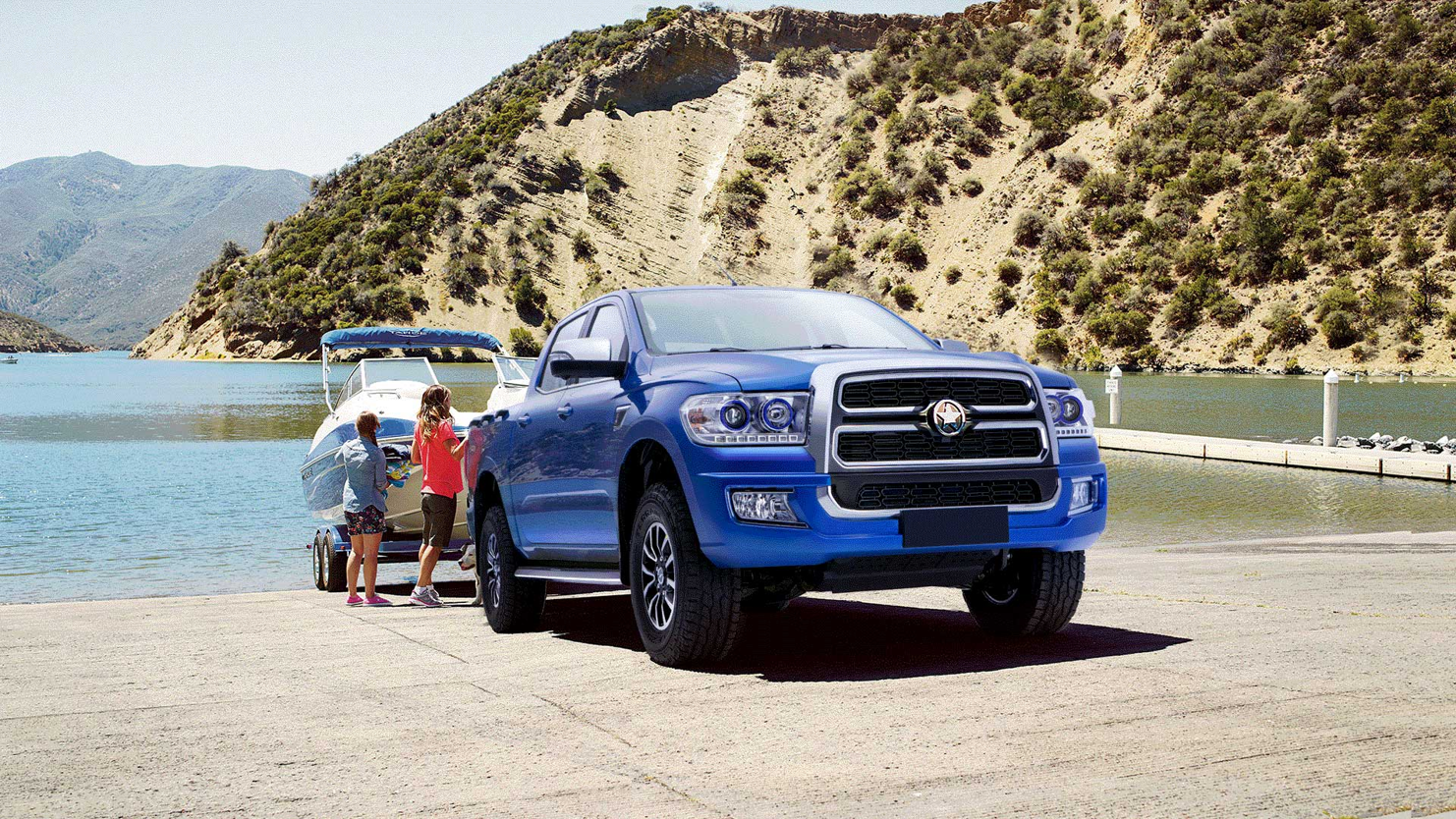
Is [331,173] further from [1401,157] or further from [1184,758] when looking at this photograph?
[1184,758]

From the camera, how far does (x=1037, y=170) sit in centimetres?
10012

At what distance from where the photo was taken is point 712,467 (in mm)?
6699

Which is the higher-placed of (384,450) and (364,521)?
(384,450)

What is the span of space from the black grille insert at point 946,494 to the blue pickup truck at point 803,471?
0.01 m

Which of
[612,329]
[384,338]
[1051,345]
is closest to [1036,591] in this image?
[612,329]

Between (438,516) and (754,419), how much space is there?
5773 millimetres

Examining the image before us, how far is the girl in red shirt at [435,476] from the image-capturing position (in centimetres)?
1158

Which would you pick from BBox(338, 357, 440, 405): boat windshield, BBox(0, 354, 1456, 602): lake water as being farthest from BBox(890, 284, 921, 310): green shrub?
BBox(338, 357, 440, 405): boat windshield

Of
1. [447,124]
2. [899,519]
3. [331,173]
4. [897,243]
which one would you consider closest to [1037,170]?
[897,243]

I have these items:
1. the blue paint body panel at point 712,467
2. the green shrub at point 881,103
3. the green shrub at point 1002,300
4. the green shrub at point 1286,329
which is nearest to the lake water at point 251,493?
the blue paint body panel at point 712,467

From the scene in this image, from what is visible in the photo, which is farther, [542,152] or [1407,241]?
[542,152]

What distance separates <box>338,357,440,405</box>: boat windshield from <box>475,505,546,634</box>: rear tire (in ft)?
20.0

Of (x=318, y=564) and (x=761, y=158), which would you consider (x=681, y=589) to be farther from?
(x=761, y=158)

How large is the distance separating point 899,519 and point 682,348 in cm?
185
